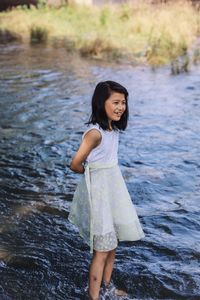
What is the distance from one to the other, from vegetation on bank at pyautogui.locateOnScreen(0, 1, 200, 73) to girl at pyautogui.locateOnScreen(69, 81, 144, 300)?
8.92m

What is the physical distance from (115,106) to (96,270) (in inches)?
40.1

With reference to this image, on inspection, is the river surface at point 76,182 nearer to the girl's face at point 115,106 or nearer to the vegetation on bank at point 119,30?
the girl's face at point 115,106

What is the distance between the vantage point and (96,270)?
335 cm

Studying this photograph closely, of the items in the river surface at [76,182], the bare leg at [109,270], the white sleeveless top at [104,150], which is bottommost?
the river surface at [76,182]

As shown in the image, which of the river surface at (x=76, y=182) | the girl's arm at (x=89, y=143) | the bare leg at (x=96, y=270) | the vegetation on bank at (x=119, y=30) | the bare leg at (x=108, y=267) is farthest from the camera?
the vegetation on bank at (x=119, y=30)

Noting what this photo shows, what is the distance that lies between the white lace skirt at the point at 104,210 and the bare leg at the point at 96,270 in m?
0.08

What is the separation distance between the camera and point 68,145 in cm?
708

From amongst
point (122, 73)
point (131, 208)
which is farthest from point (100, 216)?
point (122, 73)

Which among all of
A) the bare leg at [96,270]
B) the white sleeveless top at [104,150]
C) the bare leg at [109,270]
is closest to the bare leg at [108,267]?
the bare leg at [109,270]

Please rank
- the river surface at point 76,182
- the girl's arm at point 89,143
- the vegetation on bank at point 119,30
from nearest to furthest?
the girl's arm at point 89,143, the river surface at point 76,182, the vegetation on bank at point 119,30

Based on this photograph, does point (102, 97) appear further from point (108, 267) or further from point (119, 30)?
point (119, 30)

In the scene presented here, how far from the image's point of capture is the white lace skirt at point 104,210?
3.22 metres

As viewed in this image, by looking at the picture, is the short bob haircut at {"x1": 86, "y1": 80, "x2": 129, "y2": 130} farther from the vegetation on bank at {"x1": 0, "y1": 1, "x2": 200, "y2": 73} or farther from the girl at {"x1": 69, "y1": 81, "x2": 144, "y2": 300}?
the vegetation on bank at {"x1": 0, "y1": 1, "x2": 200, "y2": 73}

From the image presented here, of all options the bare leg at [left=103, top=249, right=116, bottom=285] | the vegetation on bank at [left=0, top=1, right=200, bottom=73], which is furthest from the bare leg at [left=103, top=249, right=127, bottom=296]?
the vegetation on bank at [left=0, top=1, right=200, bottom=73]
